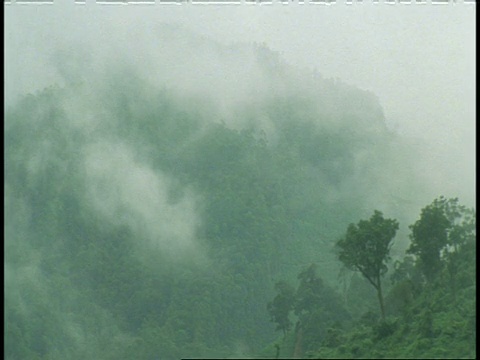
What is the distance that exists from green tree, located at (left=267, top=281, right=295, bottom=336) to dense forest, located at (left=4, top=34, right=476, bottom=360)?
0.10 ft

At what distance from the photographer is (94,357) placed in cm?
1195

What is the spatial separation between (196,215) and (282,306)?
3340 millimetres

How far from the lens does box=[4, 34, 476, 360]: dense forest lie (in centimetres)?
1134

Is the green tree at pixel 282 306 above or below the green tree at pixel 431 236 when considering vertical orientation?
below

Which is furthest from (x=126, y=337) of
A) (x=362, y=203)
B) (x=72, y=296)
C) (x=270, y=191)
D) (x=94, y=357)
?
(x=362, y=203)

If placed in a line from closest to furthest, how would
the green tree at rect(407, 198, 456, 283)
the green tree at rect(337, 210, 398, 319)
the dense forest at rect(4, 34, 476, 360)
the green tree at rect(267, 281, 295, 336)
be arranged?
the green tree at rect(337, 210, 398, 319) → the green tree at rect(407, 198, 456, 283) → the green tree at rect(267, 281, 295, 336) → the dense forest at rect(4, 34, 476, 360)

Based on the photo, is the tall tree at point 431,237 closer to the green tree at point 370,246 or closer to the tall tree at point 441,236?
the tall tree at point 441,236

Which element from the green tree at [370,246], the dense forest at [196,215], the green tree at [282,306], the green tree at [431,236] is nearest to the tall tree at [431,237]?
the green tree at [431,236]

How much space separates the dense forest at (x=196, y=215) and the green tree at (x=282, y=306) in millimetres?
32

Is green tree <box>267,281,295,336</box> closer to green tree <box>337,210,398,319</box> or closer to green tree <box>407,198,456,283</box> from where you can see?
green tree <box>337,210,398,319</box>

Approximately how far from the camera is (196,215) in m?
13.6

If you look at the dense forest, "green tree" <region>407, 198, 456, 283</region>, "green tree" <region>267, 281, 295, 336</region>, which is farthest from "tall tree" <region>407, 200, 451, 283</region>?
"green tree" <region>267, 281, 295, 336</region>

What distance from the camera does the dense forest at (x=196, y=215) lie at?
37.2 feet

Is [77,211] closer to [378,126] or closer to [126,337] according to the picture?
[126,337]
